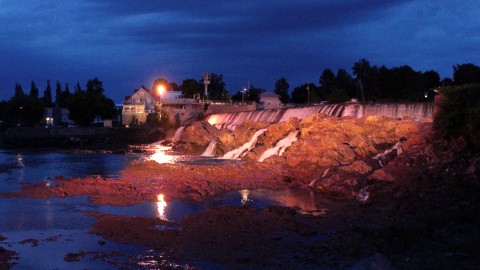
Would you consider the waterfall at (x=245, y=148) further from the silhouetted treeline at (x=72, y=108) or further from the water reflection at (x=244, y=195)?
the silhouetted treeline at (x=72, y=108)

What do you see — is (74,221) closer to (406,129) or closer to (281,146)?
(406,129)

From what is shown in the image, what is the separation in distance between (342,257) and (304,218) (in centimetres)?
518

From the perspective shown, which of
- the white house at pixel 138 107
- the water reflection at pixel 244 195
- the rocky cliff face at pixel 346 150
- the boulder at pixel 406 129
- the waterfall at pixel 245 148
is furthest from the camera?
the white house at pixel 138 107

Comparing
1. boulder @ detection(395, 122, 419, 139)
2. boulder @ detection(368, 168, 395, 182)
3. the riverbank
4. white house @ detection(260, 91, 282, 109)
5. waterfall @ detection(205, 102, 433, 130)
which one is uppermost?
white house @ detection(260, 91, 282, 109)

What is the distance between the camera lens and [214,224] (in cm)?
1616

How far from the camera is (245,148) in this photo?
41.0 meters

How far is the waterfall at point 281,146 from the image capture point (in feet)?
112

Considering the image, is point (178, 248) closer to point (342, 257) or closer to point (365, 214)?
point (342, 257)

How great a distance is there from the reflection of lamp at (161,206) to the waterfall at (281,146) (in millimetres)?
12819

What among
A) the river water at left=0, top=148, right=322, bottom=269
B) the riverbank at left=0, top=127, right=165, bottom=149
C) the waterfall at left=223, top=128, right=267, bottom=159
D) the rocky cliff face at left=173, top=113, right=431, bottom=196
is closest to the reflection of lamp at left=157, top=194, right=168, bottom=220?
the river water at left=0, top=148, right=322, bottom=269

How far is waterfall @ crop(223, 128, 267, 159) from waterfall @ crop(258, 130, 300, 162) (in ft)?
14.0

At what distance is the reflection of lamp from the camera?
59.8 feet

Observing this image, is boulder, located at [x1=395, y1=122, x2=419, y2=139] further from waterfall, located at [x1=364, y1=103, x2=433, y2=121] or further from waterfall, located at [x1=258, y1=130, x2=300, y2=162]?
waterfall, located at [x1=258, y1=130, x2=300, y2=162]

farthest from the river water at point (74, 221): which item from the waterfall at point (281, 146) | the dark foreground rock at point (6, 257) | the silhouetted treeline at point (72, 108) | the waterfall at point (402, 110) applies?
the silhouetted treeline at point (72, 108)
